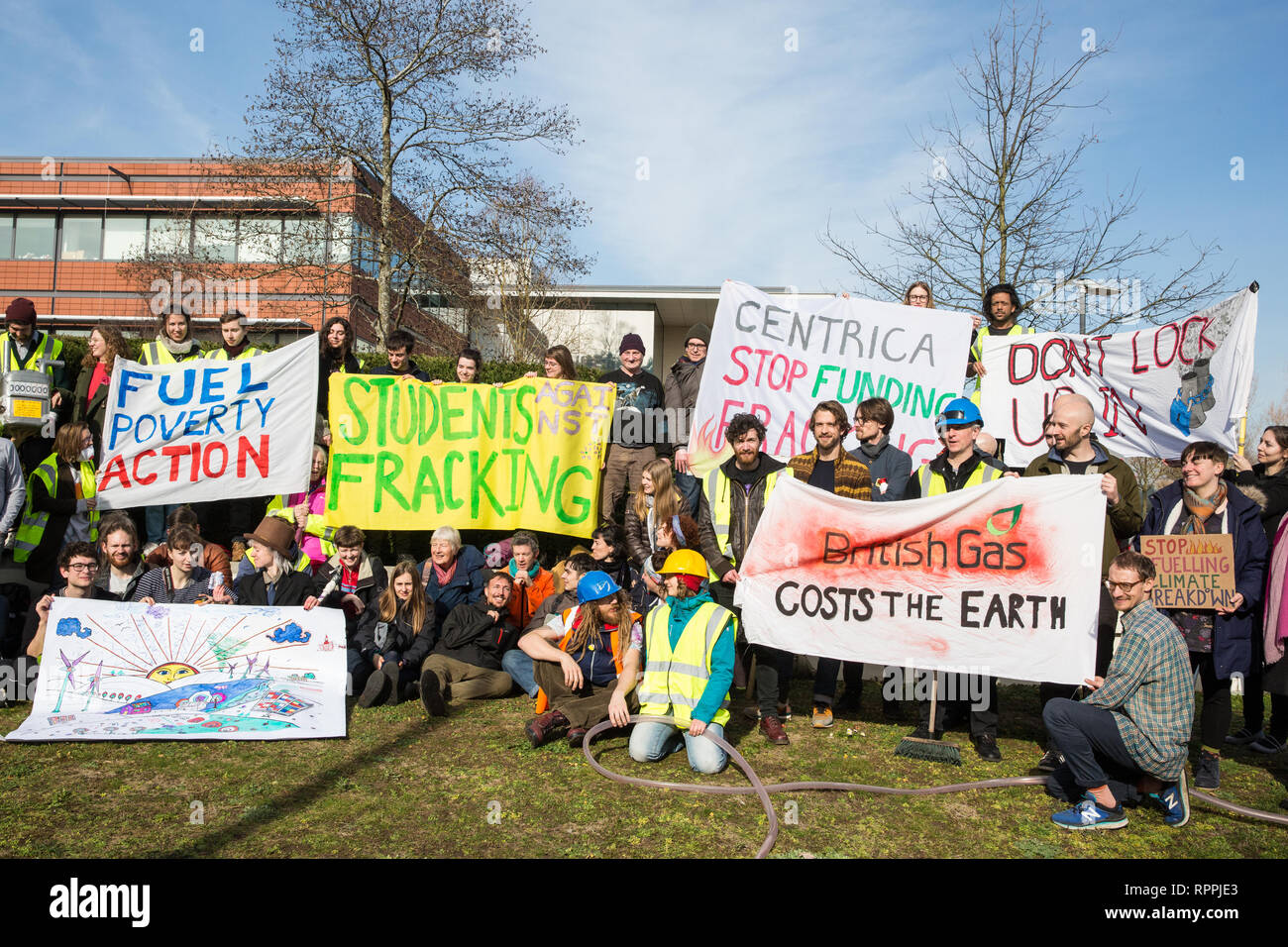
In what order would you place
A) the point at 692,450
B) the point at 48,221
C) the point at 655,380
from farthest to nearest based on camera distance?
1. the point at 48,221
2. the point at 655,380
3. the point at 692,450

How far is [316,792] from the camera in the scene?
4.62 metres

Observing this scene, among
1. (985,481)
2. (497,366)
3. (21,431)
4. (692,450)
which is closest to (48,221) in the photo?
(497,366)

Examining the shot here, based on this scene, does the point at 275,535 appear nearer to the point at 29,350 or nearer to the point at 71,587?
the point at 71,587

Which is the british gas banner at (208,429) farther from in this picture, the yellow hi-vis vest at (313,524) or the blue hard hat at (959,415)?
the blue hard hat at (959,415)

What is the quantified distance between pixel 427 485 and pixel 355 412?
0.96m

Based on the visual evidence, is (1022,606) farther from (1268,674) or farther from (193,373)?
(193,373)

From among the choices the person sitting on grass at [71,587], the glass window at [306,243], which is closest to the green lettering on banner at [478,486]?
the person sitting on grass at [71,587]

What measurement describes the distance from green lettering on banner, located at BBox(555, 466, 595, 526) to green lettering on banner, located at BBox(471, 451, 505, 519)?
1.84 feet

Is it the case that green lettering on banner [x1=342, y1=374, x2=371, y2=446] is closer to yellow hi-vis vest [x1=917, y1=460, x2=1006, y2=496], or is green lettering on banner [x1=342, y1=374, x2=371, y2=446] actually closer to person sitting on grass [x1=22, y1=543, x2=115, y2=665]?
person sitting on grass [x1=22, y1=543, x2=115, y2=665]

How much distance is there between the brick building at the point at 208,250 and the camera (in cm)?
1675

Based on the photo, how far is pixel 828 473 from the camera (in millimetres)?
6246

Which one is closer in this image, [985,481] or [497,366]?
[985,481]

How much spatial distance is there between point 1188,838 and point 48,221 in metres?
49.3

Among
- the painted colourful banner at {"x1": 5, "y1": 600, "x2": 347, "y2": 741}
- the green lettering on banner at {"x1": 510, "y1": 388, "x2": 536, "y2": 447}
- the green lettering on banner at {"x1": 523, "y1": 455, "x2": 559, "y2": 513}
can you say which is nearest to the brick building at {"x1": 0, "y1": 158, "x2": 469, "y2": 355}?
the green lettering on banner at {"x1": 510, "y1": 388, "x2": 536, "y2": 447}
